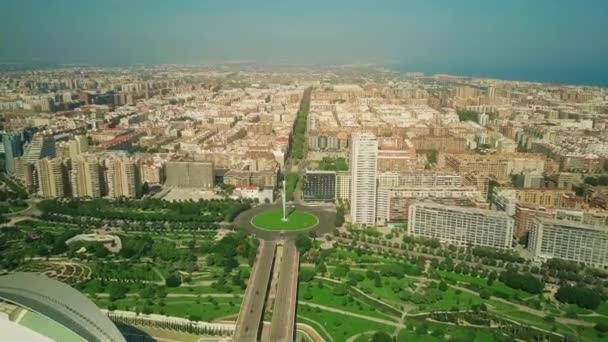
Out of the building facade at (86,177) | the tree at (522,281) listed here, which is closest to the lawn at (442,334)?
the tree at (522,281)

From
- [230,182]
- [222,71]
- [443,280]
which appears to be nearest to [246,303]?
[443,280]

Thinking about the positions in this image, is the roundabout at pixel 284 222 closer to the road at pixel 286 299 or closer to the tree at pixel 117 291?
the road at pixel 286 299

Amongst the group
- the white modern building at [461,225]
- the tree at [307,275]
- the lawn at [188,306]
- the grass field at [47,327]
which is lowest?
the lawn at [188,306]

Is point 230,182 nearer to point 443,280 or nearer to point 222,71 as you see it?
point 443,280

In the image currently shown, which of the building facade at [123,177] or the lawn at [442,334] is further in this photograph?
the building facade at [123,177]

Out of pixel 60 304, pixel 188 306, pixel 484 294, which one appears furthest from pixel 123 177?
pixel 484 294
